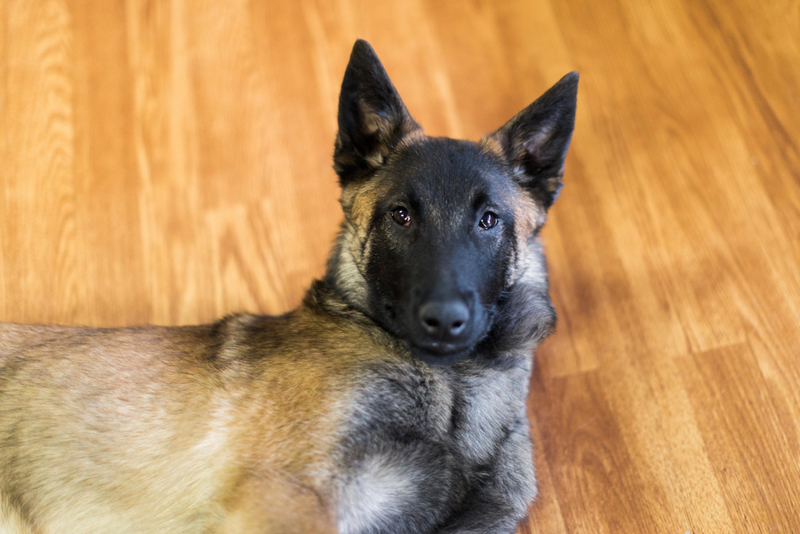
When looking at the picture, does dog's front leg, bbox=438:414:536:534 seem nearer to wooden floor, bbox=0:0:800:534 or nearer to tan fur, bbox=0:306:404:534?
wooden floor, bbox=0:0:800:534

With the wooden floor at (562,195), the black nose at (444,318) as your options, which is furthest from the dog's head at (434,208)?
the wooden floor at (562,195)

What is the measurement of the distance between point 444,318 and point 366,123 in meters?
1.03

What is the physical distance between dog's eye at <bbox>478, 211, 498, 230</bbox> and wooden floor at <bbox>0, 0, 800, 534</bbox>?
0.87 m

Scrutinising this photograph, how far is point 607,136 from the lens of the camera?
10.2 ft

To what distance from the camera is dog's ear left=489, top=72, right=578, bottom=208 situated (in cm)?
225

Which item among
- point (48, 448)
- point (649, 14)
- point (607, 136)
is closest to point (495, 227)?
point (607, 136)

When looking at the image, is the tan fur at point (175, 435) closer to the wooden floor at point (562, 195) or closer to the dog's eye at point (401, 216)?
the dog's eye at point (401, 216)

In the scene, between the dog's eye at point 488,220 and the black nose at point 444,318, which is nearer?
the black nose at point 444,318

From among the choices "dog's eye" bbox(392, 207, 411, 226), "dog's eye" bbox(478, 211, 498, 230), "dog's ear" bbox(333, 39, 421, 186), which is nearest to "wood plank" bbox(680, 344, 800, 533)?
"dog's eye" bbox(478, 211, 498, 230)

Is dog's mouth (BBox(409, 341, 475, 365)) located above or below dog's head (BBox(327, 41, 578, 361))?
below

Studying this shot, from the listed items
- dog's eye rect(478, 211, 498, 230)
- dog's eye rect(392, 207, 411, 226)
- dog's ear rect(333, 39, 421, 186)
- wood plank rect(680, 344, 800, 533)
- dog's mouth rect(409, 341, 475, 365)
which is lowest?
wood plank rect(680, 344, 800, 533)

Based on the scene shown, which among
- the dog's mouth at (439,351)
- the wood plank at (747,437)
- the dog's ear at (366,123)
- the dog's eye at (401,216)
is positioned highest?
the dog's ear at (366,123)

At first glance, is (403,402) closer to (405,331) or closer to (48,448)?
(405,331)

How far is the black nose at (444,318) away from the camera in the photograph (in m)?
1.85
